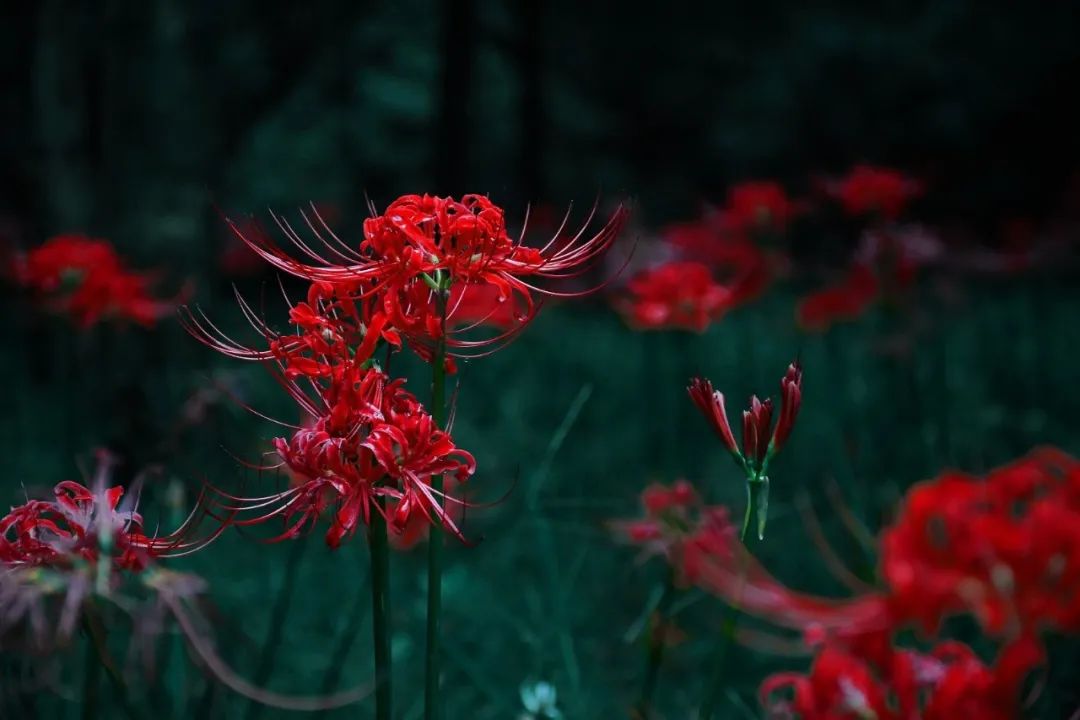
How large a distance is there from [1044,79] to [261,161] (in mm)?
5716

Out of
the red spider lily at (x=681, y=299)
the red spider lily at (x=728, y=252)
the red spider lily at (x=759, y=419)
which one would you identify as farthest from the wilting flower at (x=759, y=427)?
the red spider lily at (x=728, y=252)

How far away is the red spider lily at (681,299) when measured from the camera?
2.55 meters

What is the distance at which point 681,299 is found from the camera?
256 cm

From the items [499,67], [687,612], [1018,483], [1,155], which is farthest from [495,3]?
[1018,483]

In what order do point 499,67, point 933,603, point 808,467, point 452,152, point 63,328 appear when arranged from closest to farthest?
point 933,603 < point 63,328 < point 808,467 < point 452,152 < point 499,67

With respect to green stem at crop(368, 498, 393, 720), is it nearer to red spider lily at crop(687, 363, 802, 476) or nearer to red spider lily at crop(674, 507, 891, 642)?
red spider lily at crop(687, 363, 802, 476)

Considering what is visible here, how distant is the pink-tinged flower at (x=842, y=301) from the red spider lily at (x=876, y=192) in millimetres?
Answer: 163

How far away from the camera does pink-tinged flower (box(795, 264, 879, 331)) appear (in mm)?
2777

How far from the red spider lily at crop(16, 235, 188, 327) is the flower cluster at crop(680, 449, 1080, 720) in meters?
1.64

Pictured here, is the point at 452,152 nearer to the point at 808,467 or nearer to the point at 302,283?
the point at 302,283

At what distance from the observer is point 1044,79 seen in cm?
637

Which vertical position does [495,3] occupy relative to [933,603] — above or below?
above

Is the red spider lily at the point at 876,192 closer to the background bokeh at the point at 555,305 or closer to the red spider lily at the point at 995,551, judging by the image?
the background bokeh at the point at 555,305

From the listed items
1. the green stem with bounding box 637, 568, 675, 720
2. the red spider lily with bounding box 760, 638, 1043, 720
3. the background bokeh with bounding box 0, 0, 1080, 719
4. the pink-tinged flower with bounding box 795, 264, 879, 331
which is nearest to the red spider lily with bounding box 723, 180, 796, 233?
the pink-tinged flower with bounding box 795, 264, 879, 331
